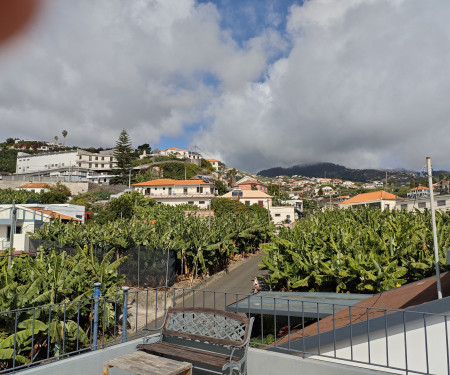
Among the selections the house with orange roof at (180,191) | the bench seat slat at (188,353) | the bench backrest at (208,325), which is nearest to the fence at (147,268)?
the bench backrest at (208,325)

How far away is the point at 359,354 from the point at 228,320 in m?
1.91

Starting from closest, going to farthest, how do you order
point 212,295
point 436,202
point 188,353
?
point 188,353 → point 212,295 → point 436,202

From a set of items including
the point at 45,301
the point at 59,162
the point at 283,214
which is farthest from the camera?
the point at 59,162

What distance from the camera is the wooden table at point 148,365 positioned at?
A: 11.4ft

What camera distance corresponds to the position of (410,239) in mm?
12891

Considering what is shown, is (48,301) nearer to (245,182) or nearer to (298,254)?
(298,254)

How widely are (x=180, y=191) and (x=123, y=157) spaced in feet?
89.6

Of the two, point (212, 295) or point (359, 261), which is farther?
point (212, 295)

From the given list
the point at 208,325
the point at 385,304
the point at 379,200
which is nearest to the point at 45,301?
the point at 208,325

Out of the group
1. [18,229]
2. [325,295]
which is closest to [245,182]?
[18,229]

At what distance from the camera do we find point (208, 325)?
4371 millimetres

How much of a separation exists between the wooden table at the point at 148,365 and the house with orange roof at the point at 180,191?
53084 mm

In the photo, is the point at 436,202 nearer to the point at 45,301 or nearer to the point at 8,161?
the point at 45,301

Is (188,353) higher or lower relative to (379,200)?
lower
